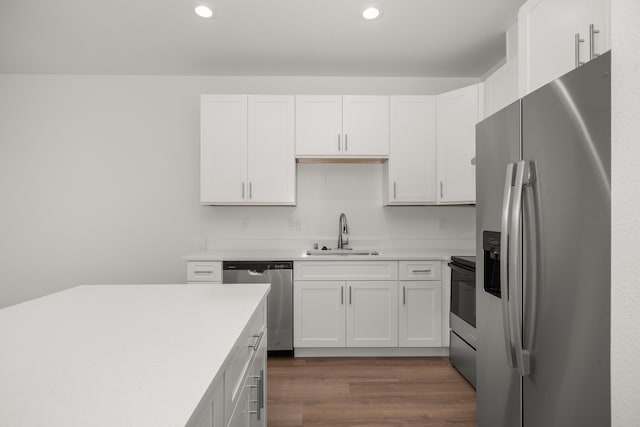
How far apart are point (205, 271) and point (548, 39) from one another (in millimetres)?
2772

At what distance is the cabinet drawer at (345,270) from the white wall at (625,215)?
6.99ft

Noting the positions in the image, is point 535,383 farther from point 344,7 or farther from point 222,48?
point 222,48

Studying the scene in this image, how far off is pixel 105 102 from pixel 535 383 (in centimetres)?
421

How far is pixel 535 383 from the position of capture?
1.15m

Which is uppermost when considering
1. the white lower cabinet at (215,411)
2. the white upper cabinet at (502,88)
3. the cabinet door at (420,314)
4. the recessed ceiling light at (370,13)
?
the recessed ceiling light at (370,13)

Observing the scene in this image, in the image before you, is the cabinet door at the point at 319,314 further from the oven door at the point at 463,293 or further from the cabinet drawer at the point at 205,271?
the oven door at the point at 463,293

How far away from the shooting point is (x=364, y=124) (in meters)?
3.19

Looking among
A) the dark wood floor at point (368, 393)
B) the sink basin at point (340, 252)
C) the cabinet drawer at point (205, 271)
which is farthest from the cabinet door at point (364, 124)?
the dark wood floor at point (368, 393)

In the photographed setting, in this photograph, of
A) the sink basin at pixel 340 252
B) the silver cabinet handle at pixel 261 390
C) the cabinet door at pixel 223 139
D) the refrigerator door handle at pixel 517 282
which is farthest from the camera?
the sink basin at pixel 340 252

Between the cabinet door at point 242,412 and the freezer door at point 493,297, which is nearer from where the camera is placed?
the cabinet door at point 242,412

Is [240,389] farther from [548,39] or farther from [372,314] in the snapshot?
[372,314]

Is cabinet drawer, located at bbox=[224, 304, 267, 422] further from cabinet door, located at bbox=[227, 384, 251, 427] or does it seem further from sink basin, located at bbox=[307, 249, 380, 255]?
sink basin, located at bbox=[307, 249, 380, 255]

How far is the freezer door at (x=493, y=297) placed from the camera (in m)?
1.30

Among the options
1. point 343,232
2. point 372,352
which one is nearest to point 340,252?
point 343,232
